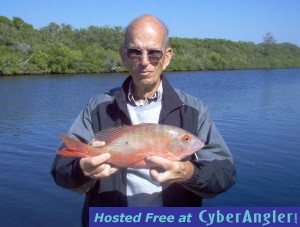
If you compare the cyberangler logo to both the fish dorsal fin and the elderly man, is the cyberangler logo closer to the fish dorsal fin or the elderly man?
the elderly man

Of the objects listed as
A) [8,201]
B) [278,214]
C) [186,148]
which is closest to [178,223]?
[186,148]

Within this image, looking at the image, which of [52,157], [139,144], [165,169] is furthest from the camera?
[52,157]

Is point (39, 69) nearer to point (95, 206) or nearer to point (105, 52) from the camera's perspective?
point (105, 52)

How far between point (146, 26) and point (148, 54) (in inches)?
9.6

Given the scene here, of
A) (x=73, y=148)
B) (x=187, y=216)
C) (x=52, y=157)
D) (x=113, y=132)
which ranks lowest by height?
(x=52, y=157)

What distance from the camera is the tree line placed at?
236ft

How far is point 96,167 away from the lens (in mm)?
2875

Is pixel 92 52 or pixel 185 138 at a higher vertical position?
pixel 92 52

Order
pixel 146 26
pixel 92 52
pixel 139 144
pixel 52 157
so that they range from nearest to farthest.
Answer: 1. pixel 139 144
2. pixel 146 26
3. pixel 52 157
4. pixel 92 52

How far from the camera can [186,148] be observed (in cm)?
307

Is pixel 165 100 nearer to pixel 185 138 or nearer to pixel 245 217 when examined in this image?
pixel 185 138

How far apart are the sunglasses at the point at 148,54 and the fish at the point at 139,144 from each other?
647mm

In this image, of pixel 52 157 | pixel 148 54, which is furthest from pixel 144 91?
pixel 52 157

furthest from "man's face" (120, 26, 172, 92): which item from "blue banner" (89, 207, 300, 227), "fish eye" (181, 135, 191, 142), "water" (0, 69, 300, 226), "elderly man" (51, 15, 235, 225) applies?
"water" (0, 69, 300, 226)
